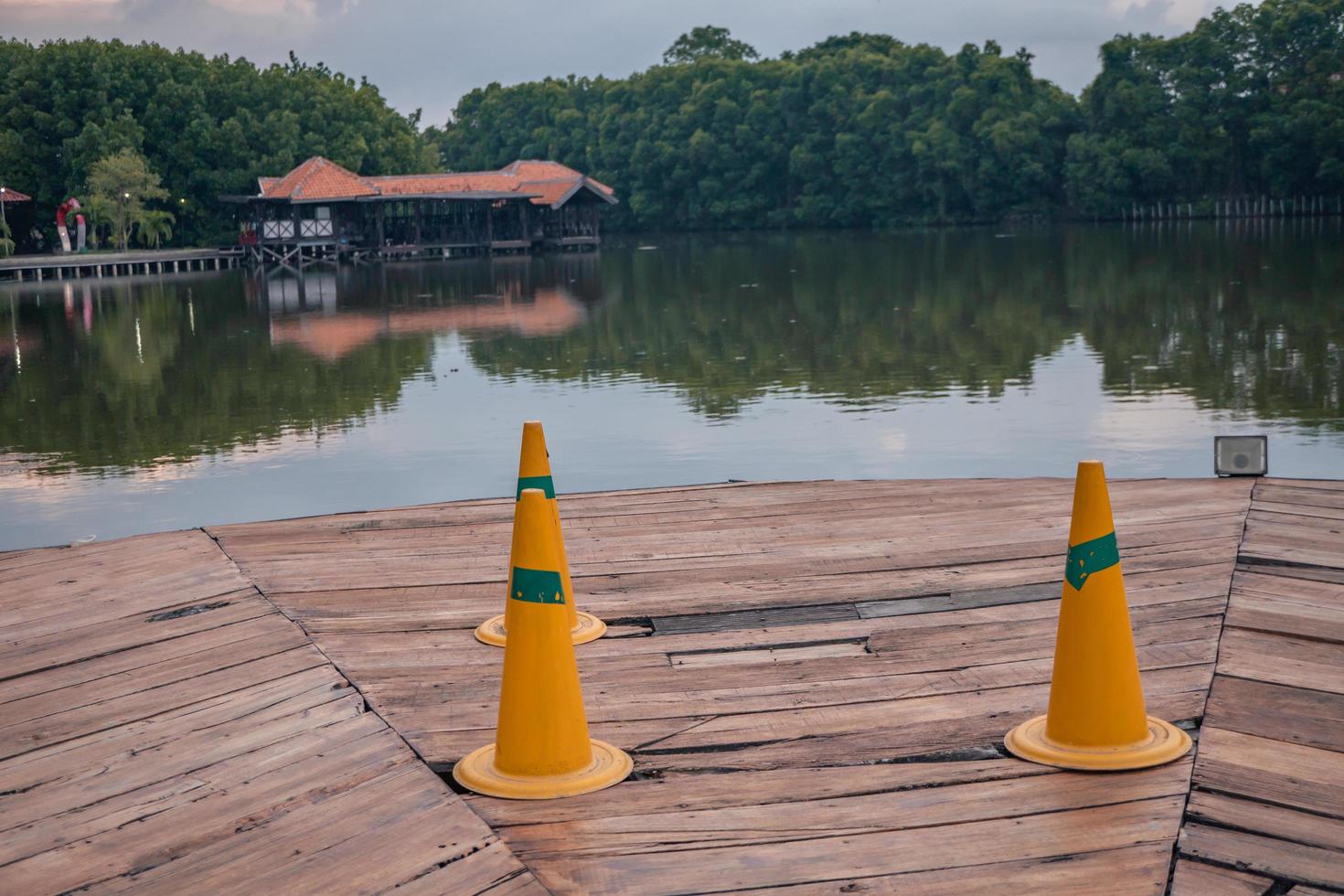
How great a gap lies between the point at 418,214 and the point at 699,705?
2356 inches

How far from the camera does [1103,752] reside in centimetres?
362

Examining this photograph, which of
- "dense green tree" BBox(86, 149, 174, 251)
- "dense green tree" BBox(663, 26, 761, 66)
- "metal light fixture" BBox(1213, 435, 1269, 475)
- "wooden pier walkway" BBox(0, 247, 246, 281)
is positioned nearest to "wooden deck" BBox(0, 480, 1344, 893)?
"metal light fixture" BBox(1213, 435, 1269, 475)

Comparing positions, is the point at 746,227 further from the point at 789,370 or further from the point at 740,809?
the point at 740,809

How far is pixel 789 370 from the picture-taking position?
64.8 feet

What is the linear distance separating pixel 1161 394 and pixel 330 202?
4889cm

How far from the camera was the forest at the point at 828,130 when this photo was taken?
6850 centimetres

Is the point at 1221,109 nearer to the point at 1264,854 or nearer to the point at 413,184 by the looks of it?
the point at 413,184

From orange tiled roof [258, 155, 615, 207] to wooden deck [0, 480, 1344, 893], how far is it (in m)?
55.6

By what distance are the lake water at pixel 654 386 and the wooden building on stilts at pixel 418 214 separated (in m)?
23.1

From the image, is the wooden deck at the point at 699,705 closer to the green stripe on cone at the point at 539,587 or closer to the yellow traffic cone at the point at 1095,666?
the yellow traffic cone at the point at 1095,666

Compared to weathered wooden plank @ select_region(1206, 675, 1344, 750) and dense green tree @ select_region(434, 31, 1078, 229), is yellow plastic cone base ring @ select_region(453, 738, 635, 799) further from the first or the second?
dense green tree @ select_region(434, 31, 1078, 229)

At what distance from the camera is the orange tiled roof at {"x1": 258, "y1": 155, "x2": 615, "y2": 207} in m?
60.1

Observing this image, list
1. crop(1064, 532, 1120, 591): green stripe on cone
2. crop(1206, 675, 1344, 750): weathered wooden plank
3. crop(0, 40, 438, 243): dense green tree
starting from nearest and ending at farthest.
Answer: crop(1064, 532, 1120, 591): green stripe on cone, crop(1206, 675, 1344, 750): weathered wooden plank, crop(0, 40, 438, 243): dense green tree

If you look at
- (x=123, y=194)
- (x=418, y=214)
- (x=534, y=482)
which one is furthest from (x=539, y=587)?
(x=123, y=194)
